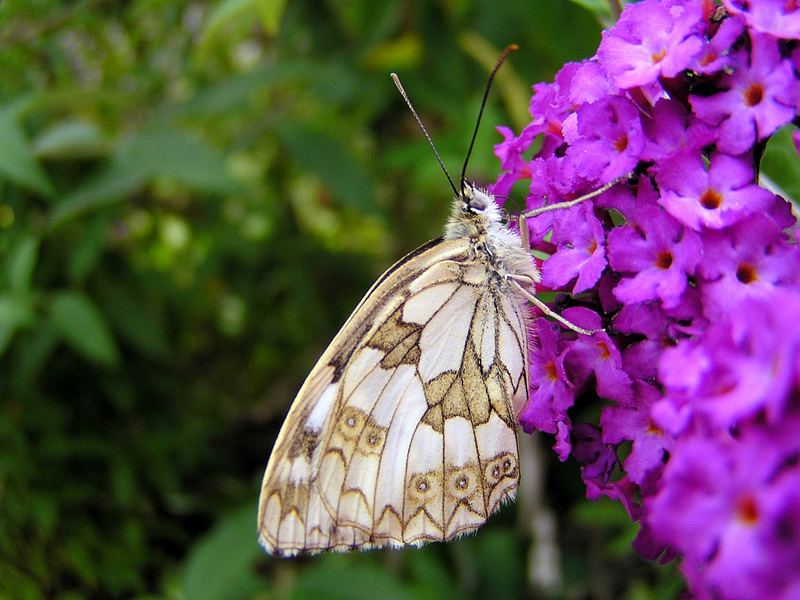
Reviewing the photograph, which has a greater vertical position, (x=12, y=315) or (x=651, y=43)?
(x=651, y=43)

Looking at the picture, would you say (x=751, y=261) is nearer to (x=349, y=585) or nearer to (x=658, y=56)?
(x=658, y=56)

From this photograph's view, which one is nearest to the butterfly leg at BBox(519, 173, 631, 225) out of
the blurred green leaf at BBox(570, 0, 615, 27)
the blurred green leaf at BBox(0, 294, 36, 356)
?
the blurred green leaf at BBox(570, 0, 615, 27)

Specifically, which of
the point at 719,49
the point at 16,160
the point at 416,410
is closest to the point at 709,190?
the point at 719,49

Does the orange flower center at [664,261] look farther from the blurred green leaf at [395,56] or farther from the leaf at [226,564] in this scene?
the blurred green leaf at [395,56]

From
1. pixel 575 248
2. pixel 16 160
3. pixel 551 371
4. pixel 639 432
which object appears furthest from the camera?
pixel 16 160

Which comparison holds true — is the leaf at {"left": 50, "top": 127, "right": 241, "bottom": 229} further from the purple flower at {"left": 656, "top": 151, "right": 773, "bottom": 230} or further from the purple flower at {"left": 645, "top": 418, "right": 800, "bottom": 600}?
the purple flower at {"left": 645, "top": 418, "right": 800, "bottom": 600}

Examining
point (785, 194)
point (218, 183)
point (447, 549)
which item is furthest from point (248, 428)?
point (785, 194)

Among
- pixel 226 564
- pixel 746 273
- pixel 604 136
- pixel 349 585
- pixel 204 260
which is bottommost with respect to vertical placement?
pixel 349 585

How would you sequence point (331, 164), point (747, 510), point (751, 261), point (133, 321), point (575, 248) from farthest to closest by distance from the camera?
point (331, 164) → point (133, 321) → point (575, 248) → point (751, 261) → point (747, 510)

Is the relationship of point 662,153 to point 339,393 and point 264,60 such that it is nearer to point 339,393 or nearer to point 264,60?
point 339,393
